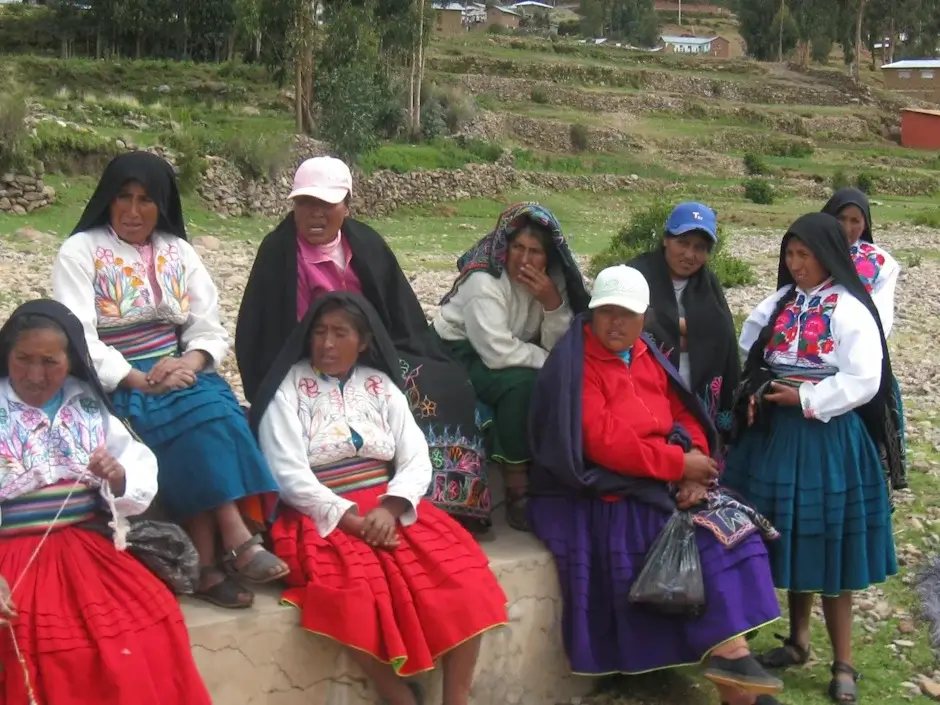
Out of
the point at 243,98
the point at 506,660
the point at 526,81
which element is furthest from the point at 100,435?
the point at 526,81

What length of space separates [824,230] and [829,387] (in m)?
0.59

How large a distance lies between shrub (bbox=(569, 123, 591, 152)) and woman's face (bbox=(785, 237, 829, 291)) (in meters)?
35.4

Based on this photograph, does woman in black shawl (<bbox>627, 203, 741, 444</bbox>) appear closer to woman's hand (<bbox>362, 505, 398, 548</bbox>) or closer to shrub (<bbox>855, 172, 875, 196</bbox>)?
woman's hand (<bbox>362, 505, 398, 548</bbox>)

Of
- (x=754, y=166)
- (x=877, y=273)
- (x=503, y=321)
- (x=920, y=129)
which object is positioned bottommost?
(x=503, y=321)

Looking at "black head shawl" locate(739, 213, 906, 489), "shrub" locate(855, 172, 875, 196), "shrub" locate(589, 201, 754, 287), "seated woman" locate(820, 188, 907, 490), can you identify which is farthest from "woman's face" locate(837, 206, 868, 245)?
"shrub" locate(855, 172, 875, 196)

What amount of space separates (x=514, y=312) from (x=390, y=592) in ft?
4.86

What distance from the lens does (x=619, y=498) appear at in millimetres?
3852

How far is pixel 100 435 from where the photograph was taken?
10.4 feet

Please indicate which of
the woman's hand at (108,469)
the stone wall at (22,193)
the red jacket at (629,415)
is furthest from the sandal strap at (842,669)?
the stone wall at (22,193)

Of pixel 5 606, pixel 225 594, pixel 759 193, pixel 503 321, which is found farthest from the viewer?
pixel 759 193

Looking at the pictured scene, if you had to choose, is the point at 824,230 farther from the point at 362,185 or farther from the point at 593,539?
the point at 362,185

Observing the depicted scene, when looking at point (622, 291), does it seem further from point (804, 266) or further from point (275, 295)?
point (275, 295)

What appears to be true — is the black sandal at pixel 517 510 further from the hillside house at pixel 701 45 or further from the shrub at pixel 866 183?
the hillside house at pixel 701 45

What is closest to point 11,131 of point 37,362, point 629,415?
point 37,362
